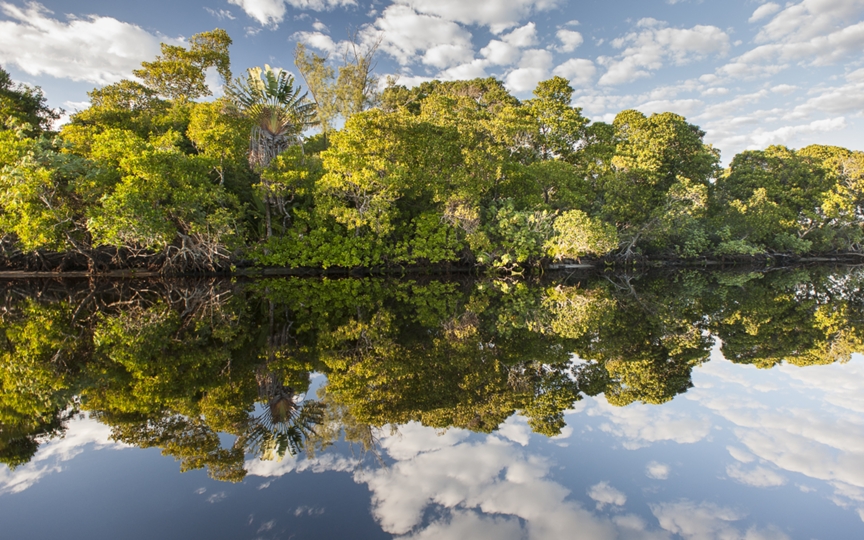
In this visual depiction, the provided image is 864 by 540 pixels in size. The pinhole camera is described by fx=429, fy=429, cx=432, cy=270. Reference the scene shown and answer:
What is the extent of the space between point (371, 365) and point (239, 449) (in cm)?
251

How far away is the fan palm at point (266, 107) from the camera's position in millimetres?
17875

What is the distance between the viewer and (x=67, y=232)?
1471 cm

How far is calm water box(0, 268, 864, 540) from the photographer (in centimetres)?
296

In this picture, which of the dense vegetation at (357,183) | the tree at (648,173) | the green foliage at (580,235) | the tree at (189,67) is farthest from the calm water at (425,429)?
the tree at (189,67)

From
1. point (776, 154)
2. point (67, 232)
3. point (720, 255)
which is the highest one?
point (776, 154)

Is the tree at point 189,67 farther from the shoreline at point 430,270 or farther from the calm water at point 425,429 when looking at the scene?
the calm water at point 425,429

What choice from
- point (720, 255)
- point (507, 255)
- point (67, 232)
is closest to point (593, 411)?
point (507, 255)

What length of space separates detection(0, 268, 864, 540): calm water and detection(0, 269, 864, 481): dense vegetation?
4cm

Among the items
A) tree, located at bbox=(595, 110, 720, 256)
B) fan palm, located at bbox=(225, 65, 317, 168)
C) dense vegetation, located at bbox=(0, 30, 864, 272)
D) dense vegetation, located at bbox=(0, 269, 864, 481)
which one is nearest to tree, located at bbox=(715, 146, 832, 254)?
dense vegetation, located at bbox=(0, 30, 864, 272)

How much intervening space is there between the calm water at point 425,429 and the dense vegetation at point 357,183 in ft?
25.3

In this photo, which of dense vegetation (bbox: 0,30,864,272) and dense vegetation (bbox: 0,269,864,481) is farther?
dense vegetation (bbox: 0,30,864,272)

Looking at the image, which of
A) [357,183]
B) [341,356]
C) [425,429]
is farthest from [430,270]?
[425,429]

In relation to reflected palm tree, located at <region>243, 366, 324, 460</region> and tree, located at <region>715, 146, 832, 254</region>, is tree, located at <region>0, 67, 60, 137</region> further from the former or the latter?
tree, located at <region>715, 146, 832, 254</region>

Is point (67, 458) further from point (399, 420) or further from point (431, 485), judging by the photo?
point (431, 485)
